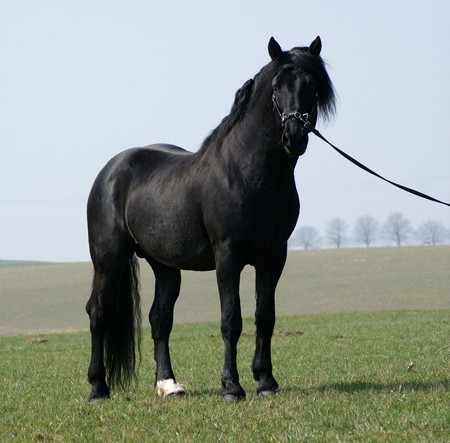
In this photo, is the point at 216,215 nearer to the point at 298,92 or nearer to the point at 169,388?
the point at 298,92

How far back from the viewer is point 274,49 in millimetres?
7738

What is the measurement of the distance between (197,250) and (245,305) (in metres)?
28.0

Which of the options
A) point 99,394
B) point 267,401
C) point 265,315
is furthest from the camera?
point 99,394

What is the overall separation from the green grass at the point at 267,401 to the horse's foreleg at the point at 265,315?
190 millimetres

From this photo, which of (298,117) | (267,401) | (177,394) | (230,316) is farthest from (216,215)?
(177,394)

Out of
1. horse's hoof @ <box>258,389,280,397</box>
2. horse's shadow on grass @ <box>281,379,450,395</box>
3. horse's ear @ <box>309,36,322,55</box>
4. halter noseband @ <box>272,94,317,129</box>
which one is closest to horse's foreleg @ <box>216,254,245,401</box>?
horse's hoof @ <box>258,389,280,397</box>

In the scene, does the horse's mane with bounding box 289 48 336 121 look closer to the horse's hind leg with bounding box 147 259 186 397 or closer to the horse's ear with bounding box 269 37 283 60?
the horse's ear with bounding box 269 37 283 60

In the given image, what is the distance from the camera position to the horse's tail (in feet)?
30.5

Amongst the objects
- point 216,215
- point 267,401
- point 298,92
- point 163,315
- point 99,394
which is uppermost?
point 298,92

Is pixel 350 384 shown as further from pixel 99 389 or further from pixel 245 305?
pixel 245 305

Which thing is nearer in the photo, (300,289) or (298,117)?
(298,117)

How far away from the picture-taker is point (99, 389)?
9031mm

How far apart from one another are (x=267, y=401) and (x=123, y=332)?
2196mm

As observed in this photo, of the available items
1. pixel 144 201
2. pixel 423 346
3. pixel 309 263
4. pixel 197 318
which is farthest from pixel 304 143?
pixel 309 263
